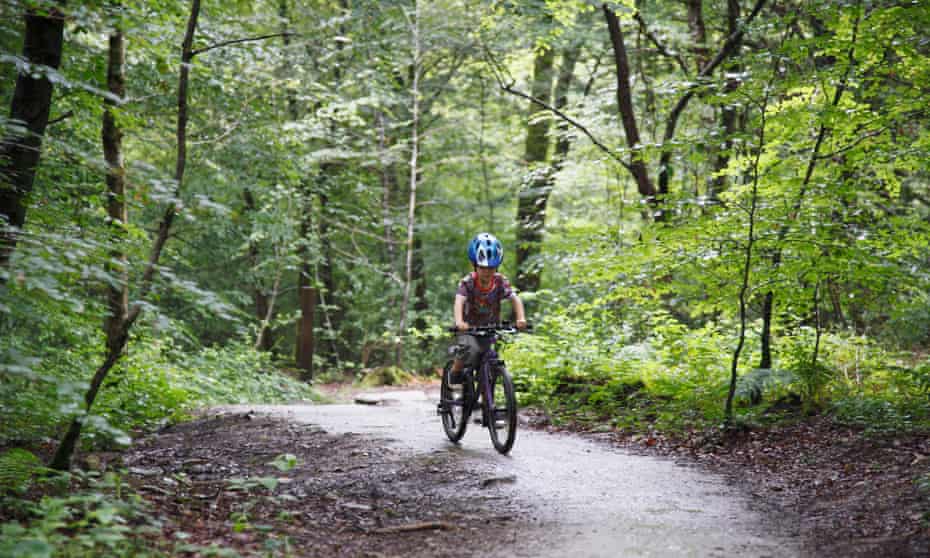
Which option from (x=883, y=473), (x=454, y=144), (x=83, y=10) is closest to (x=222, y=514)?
(x=83, y=10)

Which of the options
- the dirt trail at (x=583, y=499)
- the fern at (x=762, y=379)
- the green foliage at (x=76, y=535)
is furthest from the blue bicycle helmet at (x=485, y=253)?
the green foliage at (x=76, y=535)

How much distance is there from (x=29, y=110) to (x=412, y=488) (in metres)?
4.20

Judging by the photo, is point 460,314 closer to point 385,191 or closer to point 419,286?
point 385,191

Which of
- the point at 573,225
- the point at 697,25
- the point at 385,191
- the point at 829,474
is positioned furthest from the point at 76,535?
the point at 385,191

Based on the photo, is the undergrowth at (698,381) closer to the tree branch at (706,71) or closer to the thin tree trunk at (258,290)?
the tree branch at (706,71)

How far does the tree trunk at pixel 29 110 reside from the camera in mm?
5215

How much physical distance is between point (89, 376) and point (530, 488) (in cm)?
645

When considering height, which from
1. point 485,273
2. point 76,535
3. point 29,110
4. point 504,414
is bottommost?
point 76,535

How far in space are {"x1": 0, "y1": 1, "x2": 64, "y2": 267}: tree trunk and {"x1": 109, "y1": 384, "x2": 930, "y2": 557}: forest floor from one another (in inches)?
84.3

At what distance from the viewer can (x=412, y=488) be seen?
606cm

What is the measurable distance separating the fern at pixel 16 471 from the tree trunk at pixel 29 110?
1.61 meters

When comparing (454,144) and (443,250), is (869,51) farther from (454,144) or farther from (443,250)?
(443,250)

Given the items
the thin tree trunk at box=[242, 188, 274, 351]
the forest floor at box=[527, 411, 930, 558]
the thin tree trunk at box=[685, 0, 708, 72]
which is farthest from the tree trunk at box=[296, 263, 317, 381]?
the forest floor at box=[527, 411, 930, 558]

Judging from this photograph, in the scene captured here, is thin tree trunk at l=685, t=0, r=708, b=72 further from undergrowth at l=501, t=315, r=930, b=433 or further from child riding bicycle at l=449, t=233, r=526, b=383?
child riding bicycle at l=449, t=233, r=526, b=383
